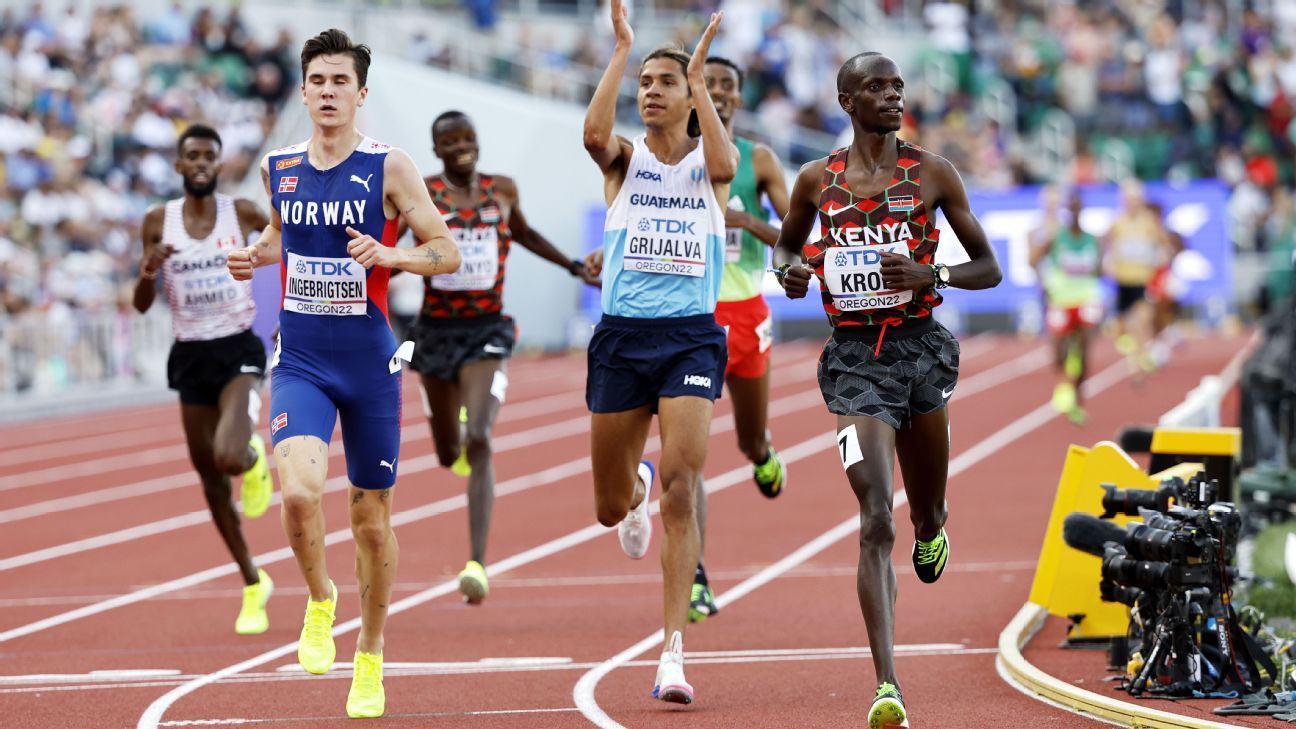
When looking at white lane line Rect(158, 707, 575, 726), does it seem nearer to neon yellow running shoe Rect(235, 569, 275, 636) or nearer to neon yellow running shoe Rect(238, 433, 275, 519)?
neon yellow running shoe Rect(235, 569, 275, 636)

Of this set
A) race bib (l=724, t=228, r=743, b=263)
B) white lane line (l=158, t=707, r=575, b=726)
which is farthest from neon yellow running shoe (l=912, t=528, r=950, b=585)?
race bib (l=724, t=228, r=743, b=263)

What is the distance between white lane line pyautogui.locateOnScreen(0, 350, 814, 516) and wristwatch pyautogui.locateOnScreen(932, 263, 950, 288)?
19.6 ft

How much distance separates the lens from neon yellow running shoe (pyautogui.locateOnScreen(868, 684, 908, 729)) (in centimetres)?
613

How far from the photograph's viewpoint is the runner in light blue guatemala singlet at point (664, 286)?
24.3 ft

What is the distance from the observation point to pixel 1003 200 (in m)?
28.7

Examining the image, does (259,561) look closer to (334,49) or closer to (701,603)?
(701,603)

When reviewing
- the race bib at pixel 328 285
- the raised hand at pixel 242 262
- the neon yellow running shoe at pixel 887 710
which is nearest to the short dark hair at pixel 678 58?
the race bib at pixel 328 285

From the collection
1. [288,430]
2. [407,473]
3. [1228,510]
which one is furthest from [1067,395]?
[288,430]

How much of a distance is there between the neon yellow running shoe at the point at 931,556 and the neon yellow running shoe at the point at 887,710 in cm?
90

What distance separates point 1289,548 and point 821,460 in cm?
905

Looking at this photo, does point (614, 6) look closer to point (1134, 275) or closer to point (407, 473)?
point (407, 473)

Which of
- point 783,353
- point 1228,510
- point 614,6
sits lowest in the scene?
point 783,353

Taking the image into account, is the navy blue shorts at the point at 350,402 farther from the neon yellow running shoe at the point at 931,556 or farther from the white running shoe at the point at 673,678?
the neon yellow running shoe at the point at 931,556

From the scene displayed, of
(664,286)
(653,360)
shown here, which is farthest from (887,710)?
(664,286)
